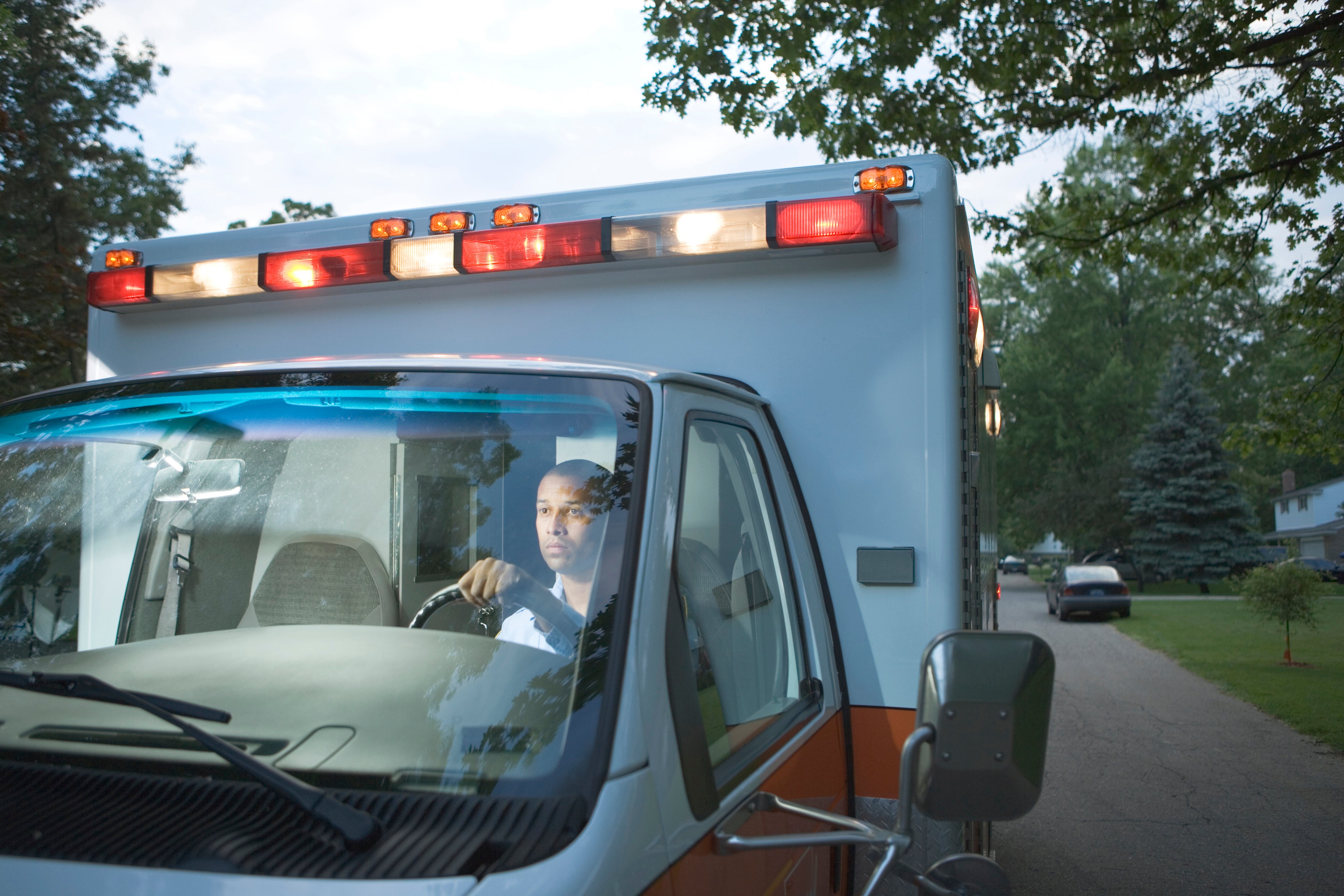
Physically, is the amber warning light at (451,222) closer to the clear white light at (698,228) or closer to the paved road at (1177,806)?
the clear white light at (698,228)

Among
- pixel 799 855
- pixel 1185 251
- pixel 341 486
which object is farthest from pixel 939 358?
pixel 1185 251

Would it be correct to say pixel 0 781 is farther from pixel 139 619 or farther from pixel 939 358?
pixel 939 358

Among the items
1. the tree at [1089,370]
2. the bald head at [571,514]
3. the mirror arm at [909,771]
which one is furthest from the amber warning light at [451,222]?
the tree at [1089,370]

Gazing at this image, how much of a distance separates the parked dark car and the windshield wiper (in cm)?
2793

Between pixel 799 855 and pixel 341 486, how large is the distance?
1.17m

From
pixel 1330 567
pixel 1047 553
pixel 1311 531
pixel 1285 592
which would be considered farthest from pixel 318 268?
pixel 1047 553

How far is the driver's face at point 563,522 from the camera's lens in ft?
5.91

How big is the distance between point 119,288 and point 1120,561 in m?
46.7

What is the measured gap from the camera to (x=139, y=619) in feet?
8.34

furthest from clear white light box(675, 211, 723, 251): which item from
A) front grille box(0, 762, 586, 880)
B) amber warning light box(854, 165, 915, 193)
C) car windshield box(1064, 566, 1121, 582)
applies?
car windshield box(1064, 566, 1121, 582)

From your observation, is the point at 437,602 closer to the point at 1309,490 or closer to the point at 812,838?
the point at 812,838

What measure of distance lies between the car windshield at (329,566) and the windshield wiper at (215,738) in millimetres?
32

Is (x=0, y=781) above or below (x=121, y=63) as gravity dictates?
below

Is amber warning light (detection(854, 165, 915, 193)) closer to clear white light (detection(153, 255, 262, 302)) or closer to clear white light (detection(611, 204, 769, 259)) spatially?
clear white light (detection(611, 204, 769, 259))
